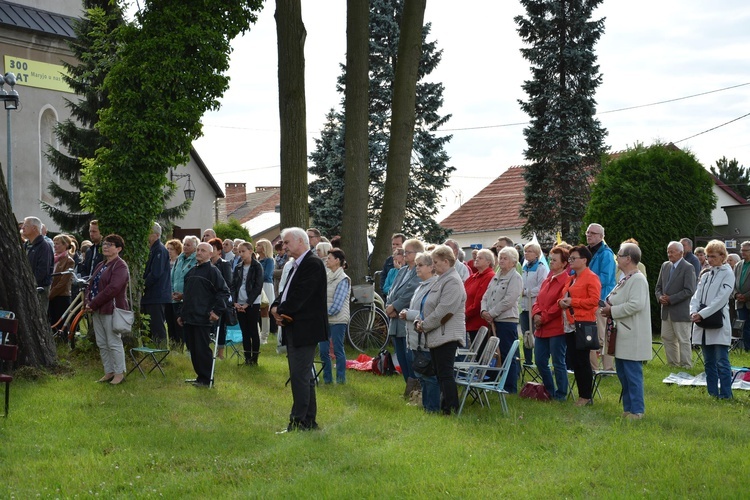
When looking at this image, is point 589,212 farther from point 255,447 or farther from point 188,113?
point 255,447

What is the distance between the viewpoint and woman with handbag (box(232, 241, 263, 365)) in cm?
1441

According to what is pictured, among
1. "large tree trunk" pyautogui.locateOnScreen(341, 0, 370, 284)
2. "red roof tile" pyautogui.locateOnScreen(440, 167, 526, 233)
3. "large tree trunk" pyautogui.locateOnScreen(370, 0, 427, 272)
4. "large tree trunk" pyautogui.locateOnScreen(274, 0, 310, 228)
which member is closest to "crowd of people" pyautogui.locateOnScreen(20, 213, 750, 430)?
"large tree trunk" pyautogui.locateOnScreen(274, 0, 310, 228)

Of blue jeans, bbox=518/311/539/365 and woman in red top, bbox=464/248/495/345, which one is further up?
woman in red top, bbox=464/248/495/345

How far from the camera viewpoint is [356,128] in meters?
17.4

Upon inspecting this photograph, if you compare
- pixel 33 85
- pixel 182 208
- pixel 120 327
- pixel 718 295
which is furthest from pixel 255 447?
pixel 33 85

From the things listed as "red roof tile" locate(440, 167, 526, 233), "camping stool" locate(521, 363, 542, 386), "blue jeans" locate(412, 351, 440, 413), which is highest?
"red roof tile" locate(440, 167, 526, 233)

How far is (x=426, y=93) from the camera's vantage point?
31844 millimetres

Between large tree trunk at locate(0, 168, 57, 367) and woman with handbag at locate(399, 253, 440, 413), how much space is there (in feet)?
17.2

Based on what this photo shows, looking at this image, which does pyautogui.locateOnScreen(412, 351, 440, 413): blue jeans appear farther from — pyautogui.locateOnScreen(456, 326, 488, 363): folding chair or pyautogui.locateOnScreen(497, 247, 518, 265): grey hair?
pyautogui.locateOnScreen(497, 247, 518, 265): grey hair

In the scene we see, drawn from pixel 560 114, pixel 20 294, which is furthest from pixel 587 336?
pixel 560 114

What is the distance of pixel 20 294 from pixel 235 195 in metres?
70.1

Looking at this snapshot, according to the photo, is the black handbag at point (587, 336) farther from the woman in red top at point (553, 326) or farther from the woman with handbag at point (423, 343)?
the woman with handbag at point (423, 343)

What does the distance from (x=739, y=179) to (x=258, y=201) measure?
129 feet

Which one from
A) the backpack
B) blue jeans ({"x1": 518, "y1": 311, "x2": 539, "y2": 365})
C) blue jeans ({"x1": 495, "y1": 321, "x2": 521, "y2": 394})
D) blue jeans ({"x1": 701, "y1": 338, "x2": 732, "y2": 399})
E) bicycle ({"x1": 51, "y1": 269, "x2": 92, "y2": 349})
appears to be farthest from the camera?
blue jeans ({"x1": 518, "y1": 311, "x2": 539, "y2": 365})
